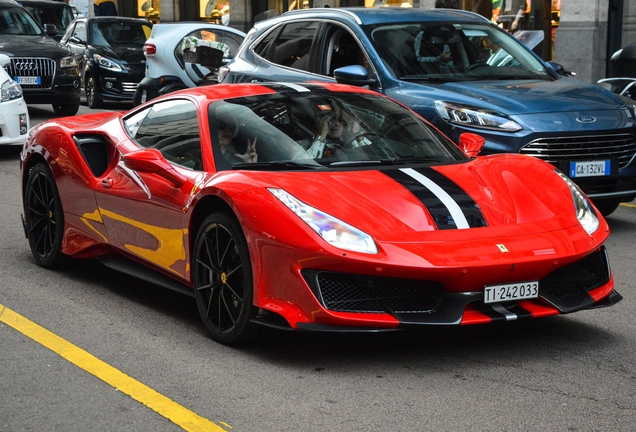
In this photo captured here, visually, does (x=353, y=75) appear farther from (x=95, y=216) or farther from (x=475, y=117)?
(x=95, y=216)

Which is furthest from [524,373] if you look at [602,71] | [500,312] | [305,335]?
[602,71]

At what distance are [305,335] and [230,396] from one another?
1.04 m

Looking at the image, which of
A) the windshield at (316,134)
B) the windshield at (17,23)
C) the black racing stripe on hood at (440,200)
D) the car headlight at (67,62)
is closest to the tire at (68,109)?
the car headlight at (67,62)

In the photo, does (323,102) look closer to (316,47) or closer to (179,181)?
(179,181)

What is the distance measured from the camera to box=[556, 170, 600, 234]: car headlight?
5.71 metres

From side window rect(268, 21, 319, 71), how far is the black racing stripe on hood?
480cm

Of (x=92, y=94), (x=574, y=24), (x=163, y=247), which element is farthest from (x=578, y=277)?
(x=92, y=94)

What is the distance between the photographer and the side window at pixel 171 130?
20.2 feet

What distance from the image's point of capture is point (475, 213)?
5.43m

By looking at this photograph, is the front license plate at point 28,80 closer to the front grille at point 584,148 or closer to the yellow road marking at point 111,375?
the front grille at point 584,148

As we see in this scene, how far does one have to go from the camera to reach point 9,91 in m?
13.8

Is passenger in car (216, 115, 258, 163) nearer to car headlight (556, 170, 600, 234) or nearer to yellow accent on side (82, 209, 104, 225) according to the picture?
yellow accent on side (82, 209, 104, 225)

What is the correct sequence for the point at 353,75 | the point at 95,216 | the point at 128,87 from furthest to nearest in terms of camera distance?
1. the point at 128,87
2. the point at 353,75
3. the point at 95,216

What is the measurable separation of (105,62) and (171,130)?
15127mm
